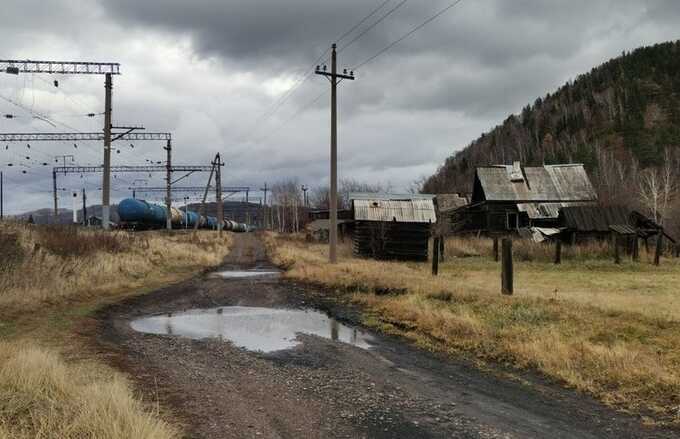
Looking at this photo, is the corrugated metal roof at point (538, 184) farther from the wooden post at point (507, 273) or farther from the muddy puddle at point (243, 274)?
the wooden post at point (507, 273)

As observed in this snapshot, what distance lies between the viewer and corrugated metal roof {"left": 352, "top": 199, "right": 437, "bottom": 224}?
34362mm

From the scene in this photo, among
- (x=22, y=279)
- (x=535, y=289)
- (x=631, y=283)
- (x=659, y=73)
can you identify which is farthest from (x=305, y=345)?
(x=659, y=73)

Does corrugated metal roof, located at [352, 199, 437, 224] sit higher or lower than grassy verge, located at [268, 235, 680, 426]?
higher

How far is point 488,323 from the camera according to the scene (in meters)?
11.4

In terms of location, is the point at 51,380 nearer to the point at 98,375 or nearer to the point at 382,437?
the point at 98,375

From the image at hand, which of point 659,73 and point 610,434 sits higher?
point 659,73

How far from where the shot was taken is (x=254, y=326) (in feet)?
41.9

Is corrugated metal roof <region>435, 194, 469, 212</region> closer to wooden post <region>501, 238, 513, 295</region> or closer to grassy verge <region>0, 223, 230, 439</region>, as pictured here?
grassy verge <region>0, 223, 230, 439</region>

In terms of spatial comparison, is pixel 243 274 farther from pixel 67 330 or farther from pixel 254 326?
pixel 67 330

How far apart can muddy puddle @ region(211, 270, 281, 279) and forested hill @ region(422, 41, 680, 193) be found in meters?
78.3

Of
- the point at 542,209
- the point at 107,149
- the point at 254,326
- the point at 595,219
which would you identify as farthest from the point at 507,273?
the point at 542,209

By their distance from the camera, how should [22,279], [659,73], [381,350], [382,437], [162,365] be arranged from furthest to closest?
1. [659,73]
2. [22,279]
3. [381,350]
4. [162,365]
5. [382,437]

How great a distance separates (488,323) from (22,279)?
11.7 meters

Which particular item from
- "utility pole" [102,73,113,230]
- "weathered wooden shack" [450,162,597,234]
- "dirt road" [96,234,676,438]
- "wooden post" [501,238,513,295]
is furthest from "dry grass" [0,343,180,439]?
"weathered wooden shack" [450,162,597,234]
